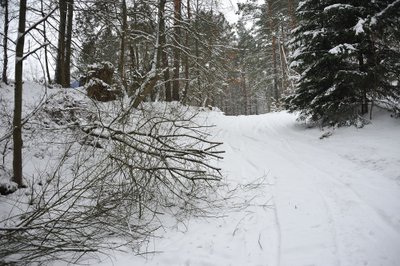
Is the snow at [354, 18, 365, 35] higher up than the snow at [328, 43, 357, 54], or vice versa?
the snow at [354, 18, 365, 35]

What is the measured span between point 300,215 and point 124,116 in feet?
9.48

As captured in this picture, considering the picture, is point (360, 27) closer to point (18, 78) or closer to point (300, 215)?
point (300, 215)

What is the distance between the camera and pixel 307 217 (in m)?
3.59

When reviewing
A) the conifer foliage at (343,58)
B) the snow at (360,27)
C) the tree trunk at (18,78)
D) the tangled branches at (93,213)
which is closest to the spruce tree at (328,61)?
the conifer foliage at (343,58)

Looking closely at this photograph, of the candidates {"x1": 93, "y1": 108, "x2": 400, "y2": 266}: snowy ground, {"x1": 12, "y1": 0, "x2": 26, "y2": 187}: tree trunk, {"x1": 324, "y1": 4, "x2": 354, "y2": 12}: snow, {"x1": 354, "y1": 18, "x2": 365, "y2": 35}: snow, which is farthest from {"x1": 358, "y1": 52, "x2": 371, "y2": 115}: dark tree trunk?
{"x1": 12, "y1": 0, "x2": 26, "y2": 187}: tree trunk

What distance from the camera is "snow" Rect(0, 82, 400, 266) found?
9.39 feet

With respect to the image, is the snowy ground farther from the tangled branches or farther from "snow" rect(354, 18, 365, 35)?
"snow" rect(354, 18, 365, 35)

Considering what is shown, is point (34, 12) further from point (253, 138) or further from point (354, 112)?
point (354, 112)

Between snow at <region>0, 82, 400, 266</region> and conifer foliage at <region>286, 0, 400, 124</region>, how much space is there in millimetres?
1397

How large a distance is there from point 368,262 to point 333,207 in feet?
3.84

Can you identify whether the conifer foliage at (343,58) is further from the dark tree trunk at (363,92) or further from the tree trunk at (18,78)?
the tree trunk at (18,78)

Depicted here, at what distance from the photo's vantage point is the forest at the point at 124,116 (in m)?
3.42

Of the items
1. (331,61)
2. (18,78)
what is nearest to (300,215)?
(18,78)

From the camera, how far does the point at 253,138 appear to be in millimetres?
9383
